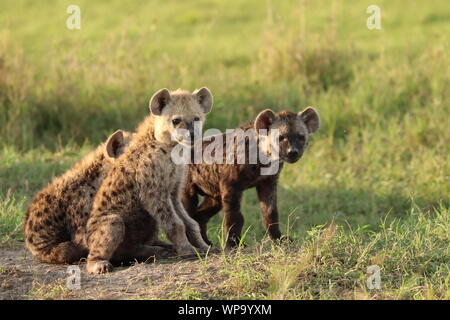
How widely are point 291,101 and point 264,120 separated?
345 centimetres

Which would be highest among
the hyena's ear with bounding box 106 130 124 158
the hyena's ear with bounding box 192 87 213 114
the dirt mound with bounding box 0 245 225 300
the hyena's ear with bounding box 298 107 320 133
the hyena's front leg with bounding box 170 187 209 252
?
the hyena's ear with bounding box 192 87 213 114

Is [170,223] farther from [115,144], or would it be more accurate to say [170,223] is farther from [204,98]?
[204,98]

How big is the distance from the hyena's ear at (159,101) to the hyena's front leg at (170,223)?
579 millimetres

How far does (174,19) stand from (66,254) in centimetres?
792

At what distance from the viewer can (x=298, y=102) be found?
31.0ft

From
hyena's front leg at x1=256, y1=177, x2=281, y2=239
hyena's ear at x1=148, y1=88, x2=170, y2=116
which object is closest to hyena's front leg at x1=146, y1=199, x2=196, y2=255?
hyena's ear at x1=148, y1=88, x2=170, y2=116

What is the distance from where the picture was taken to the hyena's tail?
5406 millimetres

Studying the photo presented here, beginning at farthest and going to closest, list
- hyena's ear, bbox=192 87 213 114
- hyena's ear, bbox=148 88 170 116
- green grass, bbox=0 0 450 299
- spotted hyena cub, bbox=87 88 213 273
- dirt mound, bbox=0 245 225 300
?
1. green grass, bbox=0 0 450 299
2. hyena's ear, bbox=192 87 213 114
3. hyena's ear, bbox=148 88 170 116
4. spotted hyena cub, bbox=87 88 213 273
5. dirt mound, bbox=0 245 225 300

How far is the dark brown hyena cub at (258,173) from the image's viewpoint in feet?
19.6

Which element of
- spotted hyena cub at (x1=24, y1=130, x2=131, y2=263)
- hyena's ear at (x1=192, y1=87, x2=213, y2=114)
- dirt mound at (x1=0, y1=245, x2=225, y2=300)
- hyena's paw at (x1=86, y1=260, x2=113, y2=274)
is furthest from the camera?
hyena's ear at (x1=192, y1=87, x2=213, y2=114)

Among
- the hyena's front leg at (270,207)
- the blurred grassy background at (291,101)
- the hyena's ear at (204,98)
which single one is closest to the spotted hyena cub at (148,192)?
the hyena's ear at (204,98)

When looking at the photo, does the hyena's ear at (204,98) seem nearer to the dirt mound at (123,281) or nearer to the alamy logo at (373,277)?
the dirt mound at (123,281)

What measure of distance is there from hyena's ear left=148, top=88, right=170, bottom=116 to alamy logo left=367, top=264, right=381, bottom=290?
1.62m

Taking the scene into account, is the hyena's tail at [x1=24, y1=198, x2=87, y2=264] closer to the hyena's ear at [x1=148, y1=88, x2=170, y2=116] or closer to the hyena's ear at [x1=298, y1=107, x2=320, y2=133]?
the hyena's ear at [x1=148, y1=88, x2=170, y2=116]
